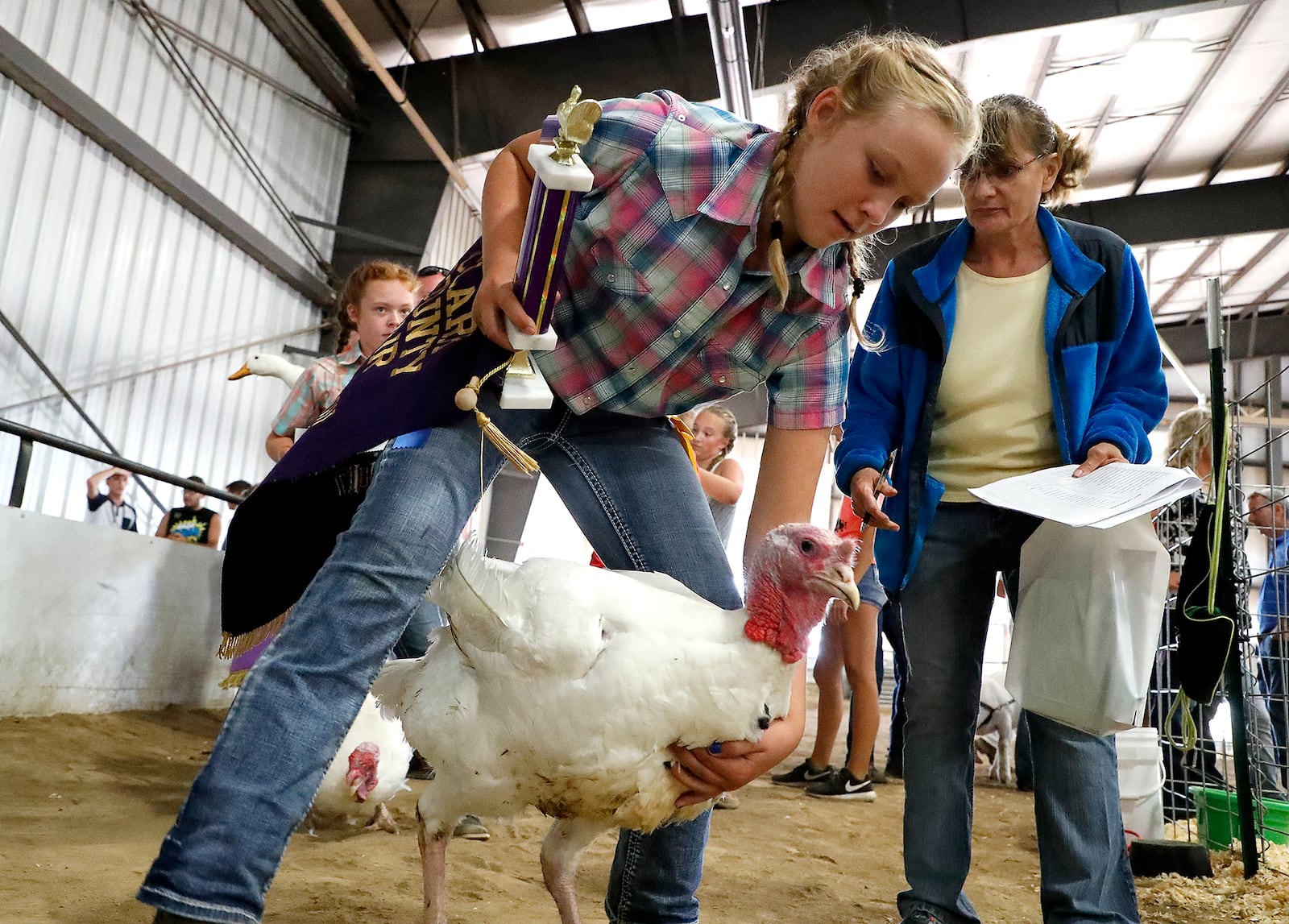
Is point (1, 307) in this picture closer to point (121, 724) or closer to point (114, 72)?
point (114, 72)

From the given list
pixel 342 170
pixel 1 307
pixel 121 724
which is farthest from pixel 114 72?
pixel 121 724

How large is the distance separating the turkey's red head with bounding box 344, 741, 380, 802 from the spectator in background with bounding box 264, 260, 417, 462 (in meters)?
1.06

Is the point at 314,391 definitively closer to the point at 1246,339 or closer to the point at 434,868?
the point at 434,868

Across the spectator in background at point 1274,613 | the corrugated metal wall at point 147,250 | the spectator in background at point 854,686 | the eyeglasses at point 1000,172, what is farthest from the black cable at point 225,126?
the spectator in background at point 1274,613

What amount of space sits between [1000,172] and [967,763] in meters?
1.27

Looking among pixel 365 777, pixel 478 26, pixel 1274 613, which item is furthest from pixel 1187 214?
pixel 365 777

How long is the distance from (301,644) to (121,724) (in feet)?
12.1

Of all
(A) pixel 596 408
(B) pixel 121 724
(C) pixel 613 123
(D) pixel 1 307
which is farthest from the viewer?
(D) pixel 1 307

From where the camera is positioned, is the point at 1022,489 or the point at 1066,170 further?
the point at 1066,170

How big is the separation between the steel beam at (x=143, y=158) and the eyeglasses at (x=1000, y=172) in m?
5.72

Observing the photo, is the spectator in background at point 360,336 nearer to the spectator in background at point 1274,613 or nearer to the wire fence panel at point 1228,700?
the wire fence panel at point 1228,700

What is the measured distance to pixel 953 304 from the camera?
7.38 ft

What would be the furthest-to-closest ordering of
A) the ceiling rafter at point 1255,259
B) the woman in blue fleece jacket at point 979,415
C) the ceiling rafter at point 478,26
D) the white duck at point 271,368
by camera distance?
the ceiling rafter at point 1255,259
the ceiling rafter at point 478,26
the white duck at point 271,368
the woman in blue fleece jacket at point 979,415

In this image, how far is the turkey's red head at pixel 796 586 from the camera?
1.72 m
